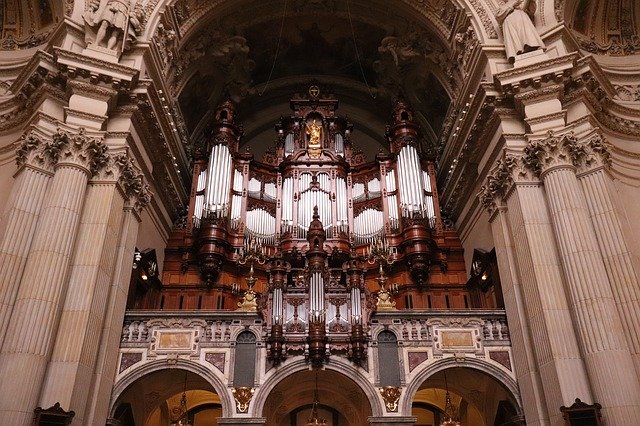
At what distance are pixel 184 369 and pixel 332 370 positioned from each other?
3.12 meters

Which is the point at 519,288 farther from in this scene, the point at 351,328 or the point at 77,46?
the point at 77,46

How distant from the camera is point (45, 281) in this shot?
9.88 m

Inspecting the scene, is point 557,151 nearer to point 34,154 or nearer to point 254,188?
point 254,188

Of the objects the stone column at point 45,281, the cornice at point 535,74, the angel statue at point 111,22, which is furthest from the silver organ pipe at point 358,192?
the stone column at point 45,281

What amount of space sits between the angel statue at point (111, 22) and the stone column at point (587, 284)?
30.9ft

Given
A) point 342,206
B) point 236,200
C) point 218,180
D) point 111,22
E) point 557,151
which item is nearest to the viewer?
point 557,151

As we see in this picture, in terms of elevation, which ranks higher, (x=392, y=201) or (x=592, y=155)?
(x=392, y=201)

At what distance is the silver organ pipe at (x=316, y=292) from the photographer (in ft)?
39.2

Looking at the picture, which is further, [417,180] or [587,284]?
[417,180]

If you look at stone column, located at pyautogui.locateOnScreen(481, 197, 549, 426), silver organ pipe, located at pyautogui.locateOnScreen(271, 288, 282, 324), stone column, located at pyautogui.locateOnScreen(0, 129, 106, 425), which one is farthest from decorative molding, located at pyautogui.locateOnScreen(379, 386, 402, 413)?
stone column, located at pyautogui.locateOnScreen(0, 129, 106, 425)

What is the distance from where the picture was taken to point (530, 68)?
11844 millimetres

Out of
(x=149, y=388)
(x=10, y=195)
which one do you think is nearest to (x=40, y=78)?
(x=10, y=195)

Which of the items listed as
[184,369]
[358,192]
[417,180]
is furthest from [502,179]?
[184,369]

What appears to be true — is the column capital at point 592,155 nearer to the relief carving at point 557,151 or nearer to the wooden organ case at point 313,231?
the relief carving at point 557,151
